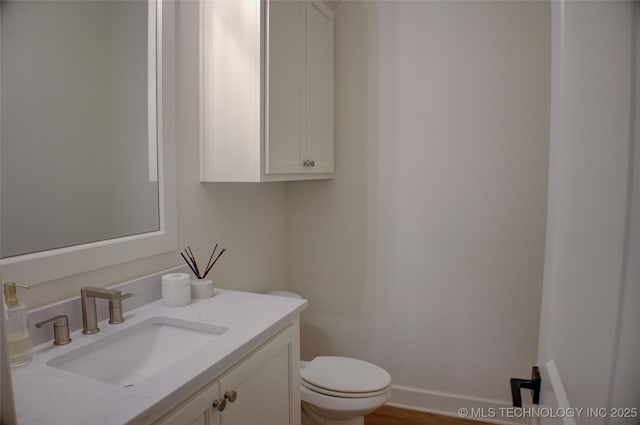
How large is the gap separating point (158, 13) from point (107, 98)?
39 cm

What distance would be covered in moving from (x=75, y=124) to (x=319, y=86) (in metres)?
1.25

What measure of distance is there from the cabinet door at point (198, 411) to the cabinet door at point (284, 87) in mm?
932

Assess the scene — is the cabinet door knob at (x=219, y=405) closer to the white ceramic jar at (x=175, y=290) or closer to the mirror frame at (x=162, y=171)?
the white ceramic jar at (x=175, y=290)

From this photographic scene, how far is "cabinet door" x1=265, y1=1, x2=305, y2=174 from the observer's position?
178 cm

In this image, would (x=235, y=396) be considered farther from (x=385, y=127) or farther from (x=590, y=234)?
(x=385, y=127)

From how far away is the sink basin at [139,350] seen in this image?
3.98 feet

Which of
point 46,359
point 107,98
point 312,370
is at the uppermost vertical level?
point 107,98

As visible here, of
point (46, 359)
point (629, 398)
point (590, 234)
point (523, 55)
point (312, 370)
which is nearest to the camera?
point (629, 398)

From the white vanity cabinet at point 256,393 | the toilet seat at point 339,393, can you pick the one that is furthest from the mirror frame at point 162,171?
the toilet seat at point 339,393

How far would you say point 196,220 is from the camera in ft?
6.12

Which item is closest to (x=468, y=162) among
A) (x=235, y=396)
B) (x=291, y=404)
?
(x=291, y=404)

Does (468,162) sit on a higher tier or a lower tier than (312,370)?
higher

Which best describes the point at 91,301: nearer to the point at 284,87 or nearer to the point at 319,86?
the point at 284,87

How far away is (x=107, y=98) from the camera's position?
59.3 inches
